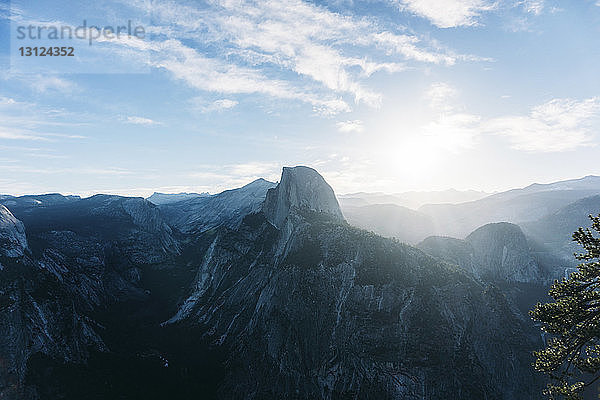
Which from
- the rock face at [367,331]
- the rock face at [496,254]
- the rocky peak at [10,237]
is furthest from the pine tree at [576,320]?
the rock face at [496,254]

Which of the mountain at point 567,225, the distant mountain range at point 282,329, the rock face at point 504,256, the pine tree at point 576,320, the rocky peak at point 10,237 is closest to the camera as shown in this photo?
the pine tree at point 576,320

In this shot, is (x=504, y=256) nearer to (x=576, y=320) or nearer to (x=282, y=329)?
(x=282, y=329)

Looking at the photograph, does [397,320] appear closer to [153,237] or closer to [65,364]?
[65,364]

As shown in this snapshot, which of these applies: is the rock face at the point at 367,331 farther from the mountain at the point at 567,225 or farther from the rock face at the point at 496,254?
the mountain at the point at 567,225

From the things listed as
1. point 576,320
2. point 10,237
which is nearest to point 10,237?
point 10,237

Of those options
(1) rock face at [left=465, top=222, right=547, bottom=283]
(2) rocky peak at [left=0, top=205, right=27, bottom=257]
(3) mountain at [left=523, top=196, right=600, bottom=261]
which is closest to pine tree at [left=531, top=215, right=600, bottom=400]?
(2) rocky peak at [left=0, top=205, right=27, bottom=257]

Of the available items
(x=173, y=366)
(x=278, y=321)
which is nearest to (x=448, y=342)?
(x=278, y=321)

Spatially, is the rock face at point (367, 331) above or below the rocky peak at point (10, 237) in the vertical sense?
below
